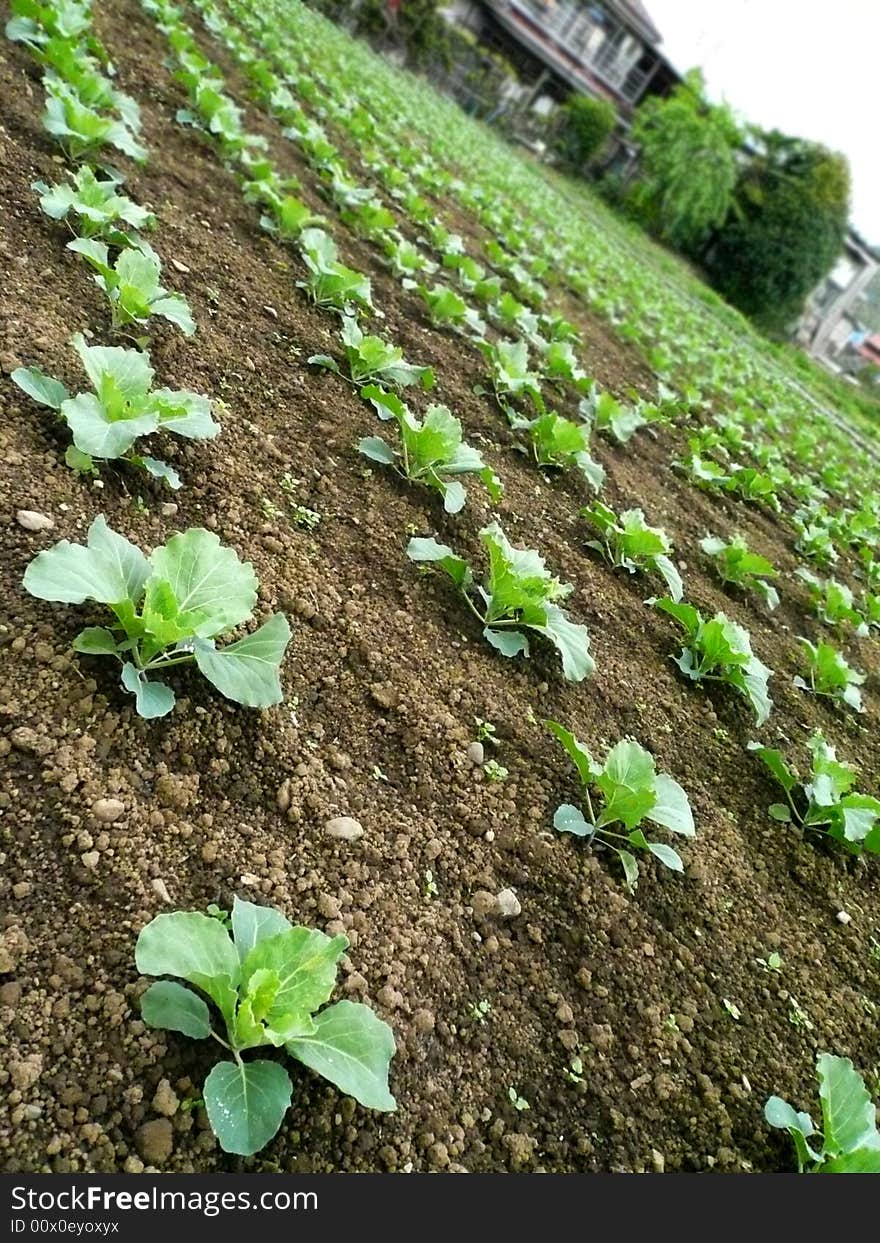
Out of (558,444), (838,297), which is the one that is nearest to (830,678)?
(558,444)

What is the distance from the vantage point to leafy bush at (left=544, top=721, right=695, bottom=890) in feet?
7.38

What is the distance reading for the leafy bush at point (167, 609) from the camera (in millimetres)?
1754

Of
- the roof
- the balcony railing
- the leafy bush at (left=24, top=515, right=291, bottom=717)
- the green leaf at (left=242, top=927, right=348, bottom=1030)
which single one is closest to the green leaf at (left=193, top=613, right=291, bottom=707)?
the leafy bush at (left=24, top=515, right=291, bottom=717)

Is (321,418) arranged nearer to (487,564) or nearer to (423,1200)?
(487,564)

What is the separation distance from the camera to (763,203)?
94.6 feet

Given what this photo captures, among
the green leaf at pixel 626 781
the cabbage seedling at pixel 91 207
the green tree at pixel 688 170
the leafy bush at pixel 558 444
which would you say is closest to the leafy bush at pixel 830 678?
the leafy bush at pixel 558 444

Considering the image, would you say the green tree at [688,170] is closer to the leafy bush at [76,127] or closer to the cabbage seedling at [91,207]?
the leafy bush at [76,127]

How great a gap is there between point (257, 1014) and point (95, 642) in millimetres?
Answer: 913

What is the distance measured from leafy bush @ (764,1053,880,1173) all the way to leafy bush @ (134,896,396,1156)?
1.05 metres

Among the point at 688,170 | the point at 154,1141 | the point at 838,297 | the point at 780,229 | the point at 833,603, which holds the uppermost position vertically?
the point at 838,297

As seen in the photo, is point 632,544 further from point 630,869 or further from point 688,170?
point 688,170

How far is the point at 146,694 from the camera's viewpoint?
5.91ft

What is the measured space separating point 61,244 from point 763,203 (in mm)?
32307

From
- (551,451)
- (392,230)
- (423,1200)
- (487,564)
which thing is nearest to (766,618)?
(551,451)
